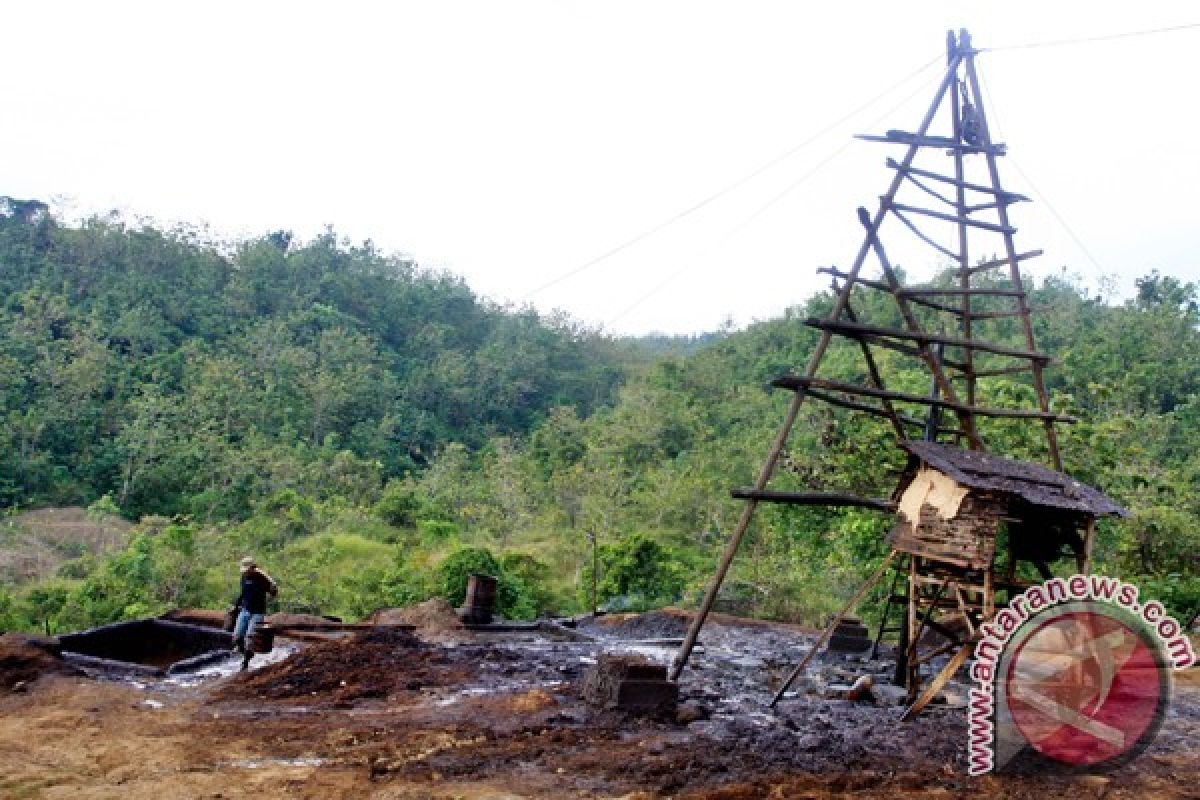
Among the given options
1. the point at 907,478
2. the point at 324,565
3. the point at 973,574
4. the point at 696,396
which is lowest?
the point at 324,565

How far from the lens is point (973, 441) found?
1002 centimetres

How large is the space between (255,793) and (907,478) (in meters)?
7.14

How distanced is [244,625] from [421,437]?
32.1 metres

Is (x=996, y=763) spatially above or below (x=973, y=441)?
below

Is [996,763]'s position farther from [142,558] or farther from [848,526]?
[142,558]

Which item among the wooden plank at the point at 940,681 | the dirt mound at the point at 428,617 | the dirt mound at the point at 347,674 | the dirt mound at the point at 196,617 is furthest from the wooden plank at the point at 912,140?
the dirt mound at the point at 196,617

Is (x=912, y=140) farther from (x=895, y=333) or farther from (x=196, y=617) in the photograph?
(x=196, y=617)

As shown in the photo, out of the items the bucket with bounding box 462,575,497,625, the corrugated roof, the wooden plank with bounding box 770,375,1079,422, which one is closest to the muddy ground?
the corrugated roof

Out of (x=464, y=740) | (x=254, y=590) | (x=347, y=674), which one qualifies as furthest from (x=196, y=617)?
(x=464, y=740)

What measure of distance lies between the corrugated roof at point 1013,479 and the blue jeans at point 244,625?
8285 millimetres

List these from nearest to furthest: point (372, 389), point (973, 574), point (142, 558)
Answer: point (973, 574)
point (142, 558)
point (372, 389)

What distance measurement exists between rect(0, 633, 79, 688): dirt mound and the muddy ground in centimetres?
4

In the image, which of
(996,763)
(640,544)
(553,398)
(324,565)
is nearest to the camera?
(996,763)

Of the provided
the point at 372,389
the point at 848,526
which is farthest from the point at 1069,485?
the point at 372,389
